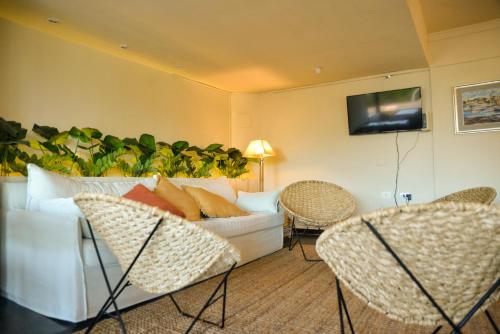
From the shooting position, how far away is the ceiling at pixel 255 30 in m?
2.80

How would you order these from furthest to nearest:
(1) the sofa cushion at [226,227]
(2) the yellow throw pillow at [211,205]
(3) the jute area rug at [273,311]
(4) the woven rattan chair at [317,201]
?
1. (4) the woven rattan chair at [317,201]
2. (2) the yellow throw pillow at [211,205]
3. (1) the sofa cushion at [226,227]
4. (3) the jute area rug at [273,311]

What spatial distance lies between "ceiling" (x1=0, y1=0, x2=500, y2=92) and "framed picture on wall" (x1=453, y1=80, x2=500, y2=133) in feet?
1.97

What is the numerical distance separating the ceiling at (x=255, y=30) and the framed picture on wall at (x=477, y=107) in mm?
599

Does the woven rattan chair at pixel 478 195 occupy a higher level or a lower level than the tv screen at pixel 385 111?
lower

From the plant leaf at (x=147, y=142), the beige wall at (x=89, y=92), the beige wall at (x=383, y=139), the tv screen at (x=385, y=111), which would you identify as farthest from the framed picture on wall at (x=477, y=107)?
the plant leaf at (x=147, y=142)

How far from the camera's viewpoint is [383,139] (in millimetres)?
4746

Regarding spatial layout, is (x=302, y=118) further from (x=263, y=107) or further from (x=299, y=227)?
(x=299, y=227)

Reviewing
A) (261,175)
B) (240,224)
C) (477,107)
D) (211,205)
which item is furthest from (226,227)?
(477,107)

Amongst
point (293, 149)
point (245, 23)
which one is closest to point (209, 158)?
point (293, 149)

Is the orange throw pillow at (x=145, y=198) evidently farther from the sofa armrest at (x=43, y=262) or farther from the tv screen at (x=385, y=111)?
the tv screen at (x=385, y=111)

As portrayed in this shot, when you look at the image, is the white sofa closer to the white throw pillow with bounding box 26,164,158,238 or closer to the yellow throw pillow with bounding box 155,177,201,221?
the white throw pillow with bounding box 26,164,158,238

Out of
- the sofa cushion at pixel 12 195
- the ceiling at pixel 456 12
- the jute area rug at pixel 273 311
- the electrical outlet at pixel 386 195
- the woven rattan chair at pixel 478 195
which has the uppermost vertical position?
the ceiling at pixel 456 12

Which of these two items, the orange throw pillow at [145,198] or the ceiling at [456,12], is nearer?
the orange throw pillow at [145,198]

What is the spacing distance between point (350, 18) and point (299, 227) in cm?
309
